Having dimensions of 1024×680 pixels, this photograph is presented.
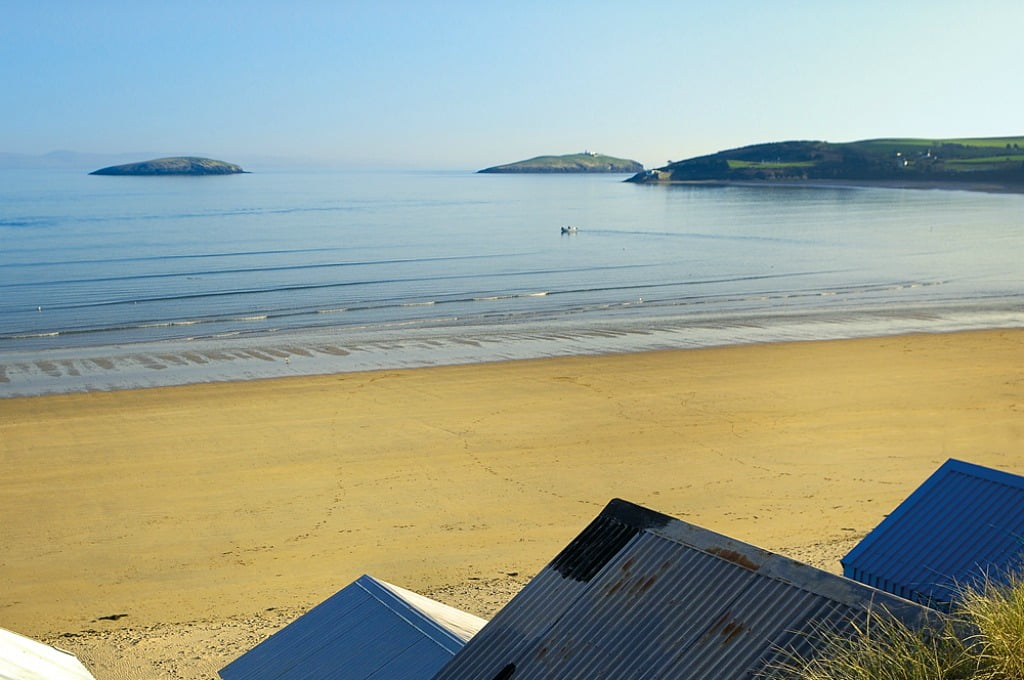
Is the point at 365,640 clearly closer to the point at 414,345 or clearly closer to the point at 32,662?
the point at 32,662

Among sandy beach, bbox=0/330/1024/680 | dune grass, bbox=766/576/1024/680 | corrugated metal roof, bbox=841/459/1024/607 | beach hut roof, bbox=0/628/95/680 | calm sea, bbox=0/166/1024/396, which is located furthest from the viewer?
calm sea, bbox=0/166/1024/396

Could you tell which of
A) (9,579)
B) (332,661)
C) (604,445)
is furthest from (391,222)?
(332,661)

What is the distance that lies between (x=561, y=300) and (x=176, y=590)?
113ft

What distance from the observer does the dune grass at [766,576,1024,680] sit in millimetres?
6305

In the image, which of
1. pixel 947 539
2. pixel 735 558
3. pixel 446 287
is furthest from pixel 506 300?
pixel 735 558

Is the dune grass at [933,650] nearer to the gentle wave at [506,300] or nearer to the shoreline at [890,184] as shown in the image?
the gentle wave at [506,300]

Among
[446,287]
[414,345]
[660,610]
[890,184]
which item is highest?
[890,184]

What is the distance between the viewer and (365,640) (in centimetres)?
1162

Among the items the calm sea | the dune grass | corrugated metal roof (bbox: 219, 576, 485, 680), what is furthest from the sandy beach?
the dune grass

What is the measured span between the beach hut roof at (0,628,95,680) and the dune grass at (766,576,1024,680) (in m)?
7.79

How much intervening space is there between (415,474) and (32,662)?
1157 cm

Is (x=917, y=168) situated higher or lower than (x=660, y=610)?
higher

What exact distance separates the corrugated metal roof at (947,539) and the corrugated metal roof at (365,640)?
457 cm

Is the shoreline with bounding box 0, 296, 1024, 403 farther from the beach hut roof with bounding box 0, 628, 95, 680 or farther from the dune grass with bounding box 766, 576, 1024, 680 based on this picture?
the dune grass with bounding box 766, 576, 1024, 680
